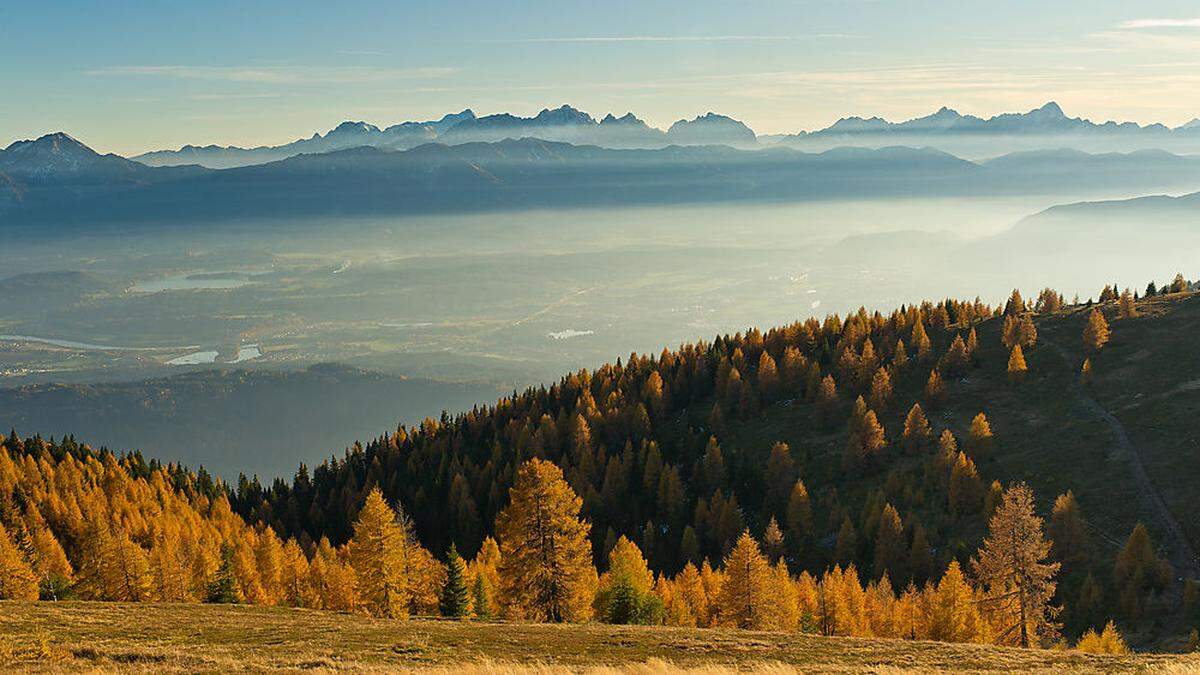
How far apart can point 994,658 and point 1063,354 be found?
11263 centimetres

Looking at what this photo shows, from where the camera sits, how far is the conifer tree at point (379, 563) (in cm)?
6738

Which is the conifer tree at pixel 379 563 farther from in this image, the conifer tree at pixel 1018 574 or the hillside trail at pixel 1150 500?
the hillside trail at pixel 1150 500

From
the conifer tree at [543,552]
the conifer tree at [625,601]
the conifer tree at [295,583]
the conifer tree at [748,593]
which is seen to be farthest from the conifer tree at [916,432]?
the conifer tree at [295,583]

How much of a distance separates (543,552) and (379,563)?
13.9 metres

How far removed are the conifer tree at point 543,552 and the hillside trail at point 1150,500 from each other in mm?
57770

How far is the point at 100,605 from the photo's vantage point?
5653 cm

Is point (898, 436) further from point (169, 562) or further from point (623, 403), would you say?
point (169, 562)

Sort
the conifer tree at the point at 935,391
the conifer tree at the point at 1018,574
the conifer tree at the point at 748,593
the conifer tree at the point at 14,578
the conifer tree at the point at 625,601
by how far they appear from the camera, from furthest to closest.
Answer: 1. the conifer tree at the point at 935,391
2. the conifer tree at the point at 14,578
3. the conifer tree at the point at 748,593
4. the conifer tree at the point at 625,601
5. the conifer tree at the point at 1018,574

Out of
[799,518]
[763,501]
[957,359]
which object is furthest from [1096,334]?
[799,518]

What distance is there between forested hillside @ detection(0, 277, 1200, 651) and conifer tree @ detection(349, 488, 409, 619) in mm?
231

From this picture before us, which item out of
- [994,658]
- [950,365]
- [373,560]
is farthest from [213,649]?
[950,365]

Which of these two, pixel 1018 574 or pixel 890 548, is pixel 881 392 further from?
pixel 1018 574

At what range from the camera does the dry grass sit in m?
33.6

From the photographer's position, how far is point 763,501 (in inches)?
5069
